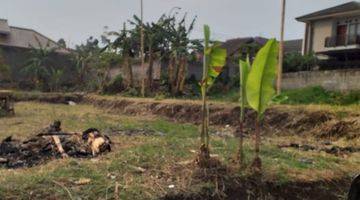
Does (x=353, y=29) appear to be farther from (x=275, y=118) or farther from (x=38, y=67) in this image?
(x=38, y=67)

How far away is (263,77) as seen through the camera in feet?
17.9

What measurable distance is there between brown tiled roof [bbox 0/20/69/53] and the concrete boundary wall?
19.7 meters

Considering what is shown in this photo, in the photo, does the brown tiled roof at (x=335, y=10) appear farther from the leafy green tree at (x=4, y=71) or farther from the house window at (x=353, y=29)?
the leafy green tree at (x=4, y=71)

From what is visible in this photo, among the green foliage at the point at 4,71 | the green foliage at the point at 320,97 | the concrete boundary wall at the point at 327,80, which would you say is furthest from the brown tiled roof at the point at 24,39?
the green foliage at the point at 320,97

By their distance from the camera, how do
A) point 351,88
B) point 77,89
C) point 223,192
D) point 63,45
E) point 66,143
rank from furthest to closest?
point 63,45 < point 77,89 < point 351,88 < point 66,143 < point 223,192

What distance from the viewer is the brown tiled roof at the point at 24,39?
32.1 m

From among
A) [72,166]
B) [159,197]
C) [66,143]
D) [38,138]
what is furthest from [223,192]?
[38,138]

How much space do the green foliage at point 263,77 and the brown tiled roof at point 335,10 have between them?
20.9m

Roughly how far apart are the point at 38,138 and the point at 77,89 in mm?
22060

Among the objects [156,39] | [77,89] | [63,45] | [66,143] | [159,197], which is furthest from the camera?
[63,45]

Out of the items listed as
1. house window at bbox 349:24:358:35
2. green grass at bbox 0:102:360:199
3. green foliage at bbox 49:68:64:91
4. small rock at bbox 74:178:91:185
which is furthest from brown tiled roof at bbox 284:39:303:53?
small rock at bbox 74:178:91:185

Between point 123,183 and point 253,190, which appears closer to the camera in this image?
point 123,183

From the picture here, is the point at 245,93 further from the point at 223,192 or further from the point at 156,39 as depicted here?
the point at 156,39

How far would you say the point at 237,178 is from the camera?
542 cm
